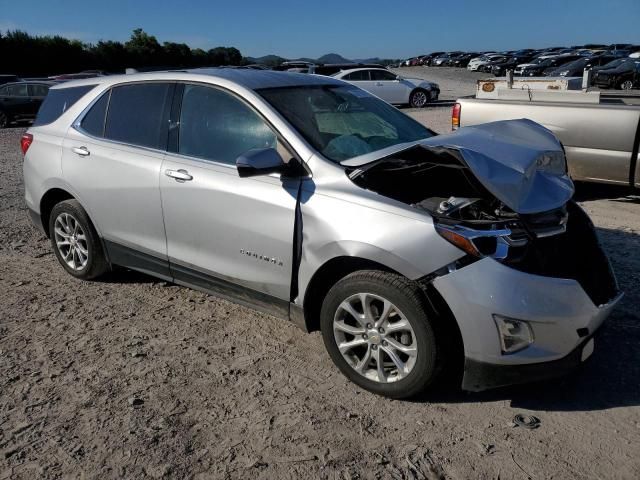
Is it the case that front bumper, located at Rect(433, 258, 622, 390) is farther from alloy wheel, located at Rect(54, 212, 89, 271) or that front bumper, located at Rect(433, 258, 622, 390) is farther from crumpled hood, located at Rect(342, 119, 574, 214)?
alloy wheel, located at Rect(54, 212, 89, 271)

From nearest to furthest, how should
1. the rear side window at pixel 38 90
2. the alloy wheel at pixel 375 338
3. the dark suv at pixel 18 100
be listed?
A: the alloy wheel at pixel 375 338 → the dark suv at pixel 18 100 → the rear side window at pixel 38 90

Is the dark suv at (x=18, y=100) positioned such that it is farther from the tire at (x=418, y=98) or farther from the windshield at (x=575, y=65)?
the windshield at (x=575, y=65)

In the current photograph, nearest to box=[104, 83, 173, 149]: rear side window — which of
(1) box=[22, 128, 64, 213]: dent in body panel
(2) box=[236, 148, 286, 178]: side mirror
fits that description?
(1) box=[22, 128, 64, 213]: dent in body panel

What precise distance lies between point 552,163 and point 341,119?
4.71ft

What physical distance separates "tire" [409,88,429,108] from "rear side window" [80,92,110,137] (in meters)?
20.5

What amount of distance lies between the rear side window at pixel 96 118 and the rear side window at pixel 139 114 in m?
0.06

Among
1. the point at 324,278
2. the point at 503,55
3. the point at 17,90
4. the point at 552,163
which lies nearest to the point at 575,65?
the point at 503,55

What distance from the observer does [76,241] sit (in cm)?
498

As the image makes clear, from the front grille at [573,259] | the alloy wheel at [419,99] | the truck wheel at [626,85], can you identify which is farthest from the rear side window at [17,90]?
the truck wheel at [626,85]

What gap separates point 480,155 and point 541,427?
57.5 inches

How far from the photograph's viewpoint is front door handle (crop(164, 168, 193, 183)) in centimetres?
393

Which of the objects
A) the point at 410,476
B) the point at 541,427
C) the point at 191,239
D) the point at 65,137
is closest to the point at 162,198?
the point at 191,239

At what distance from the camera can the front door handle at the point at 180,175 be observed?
3932 mm

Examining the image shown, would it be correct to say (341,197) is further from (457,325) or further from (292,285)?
(457,325)
